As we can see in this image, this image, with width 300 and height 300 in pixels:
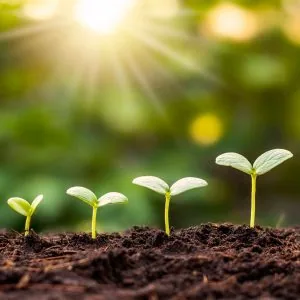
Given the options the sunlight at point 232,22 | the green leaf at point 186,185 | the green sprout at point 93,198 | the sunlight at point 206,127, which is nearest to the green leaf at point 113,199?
the green sprout at point 93,198

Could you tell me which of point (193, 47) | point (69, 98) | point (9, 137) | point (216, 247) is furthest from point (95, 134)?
point (216, 247)

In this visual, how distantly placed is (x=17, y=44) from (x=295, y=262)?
15.2ft

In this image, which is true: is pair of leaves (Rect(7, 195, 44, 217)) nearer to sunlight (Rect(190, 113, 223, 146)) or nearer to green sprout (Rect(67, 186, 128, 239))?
green sprout (Rect(67, 186, 128, 239))

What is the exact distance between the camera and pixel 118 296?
0.80m

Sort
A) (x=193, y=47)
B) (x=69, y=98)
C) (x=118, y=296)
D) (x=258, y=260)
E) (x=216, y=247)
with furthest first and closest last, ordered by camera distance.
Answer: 1. (x=193, y=47)
2. (x=69, y=98)
3. (x=216, y=247)
4. (x=258, y=260)
5. (x=118, y=296)

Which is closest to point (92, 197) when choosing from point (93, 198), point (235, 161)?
point (93, 198)

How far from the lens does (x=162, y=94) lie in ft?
17.6

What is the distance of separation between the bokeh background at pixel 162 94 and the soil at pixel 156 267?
324cm

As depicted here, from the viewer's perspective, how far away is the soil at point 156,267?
0.82 metres

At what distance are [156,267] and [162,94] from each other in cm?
448

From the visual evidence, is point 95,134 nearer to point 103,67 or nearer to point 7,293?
point 103,67

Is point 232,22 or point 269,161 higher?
point 232,22

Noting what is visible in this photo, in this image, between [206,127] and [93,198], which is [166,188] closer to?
[93,198]

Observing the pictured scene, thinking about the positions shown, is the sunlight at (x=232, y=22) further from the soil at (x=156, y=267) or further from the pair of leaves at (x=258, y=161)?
the soil at (x=156, y=267)
